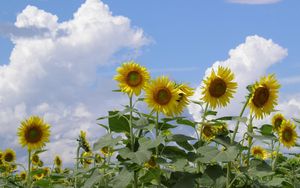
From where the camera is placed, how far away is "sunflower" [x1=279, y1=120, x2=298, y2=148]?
19.1ft

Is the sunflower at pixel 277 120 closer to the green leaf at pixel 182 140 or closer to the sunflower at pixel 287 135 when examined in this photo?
the sunflower at pixel 287 135

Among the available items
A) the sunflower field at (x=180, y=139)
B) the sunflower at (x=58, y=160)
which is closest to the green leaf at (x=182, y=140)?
the sunflower field at (x=180, y=139)

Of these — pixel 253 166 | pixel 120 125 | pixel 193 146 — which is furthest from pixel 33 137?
pixel 253 166

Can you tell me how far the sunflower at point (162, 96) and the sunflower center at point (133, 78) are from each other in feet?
0.66

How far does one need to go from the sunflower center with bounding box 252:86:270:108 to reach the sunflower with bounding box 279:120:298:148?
4.26ft

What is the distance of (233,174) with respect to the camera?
14.9 ft

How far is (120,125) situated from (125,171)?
0.46 m

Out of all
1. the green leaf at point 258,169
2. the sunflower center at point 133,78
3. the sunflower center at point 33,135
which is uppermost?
the sunflower center at point 133,78

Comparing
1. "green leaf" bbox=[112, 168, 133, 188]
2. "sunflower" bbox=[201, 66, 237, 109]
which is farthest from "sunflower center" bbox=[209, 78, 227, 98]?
"green leaf" bbox=[112, 168, 133, 188]

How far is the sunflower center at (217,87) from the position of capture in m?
4.62

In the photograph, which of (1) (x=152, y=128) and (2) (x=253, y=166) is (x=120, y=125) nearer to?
(1) (x=152, y=128)

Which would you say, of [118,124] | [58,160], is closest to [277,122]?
[118,124]

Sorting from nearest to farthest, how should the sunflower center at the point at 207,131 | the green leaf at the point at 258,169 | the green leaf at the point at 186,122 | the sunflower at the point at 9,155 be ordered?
the green leaf at the point at 258,169, the green leaf at the point at 186,122, the sunflower center at the point at 207,131, the sunflower at the point at 9,155

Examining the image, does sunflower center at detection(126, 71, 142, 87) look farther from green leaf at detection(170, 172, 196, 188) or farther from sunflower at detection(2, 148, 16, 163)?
sunflower at detection(2, 148, 16, 163)
